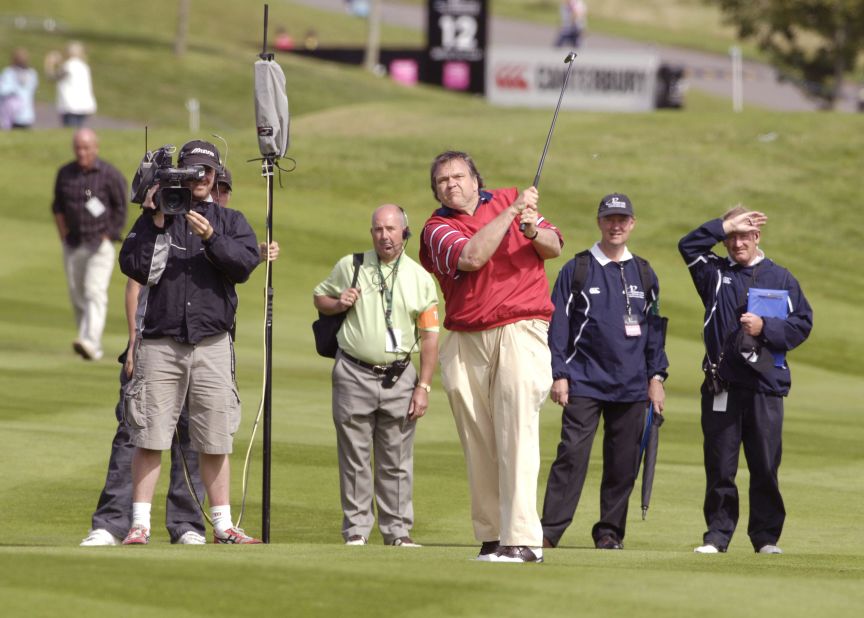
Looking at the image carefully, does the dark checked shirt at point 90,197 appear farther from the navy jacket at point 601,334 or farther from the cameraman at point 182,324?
the cameraman at point 182,324

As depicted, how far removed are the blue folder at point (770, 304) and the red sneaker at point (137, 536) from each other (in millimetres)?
4045

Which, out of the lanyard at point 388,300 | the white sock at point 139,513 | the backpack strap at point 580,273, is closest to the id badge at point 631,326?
the backpack strap at point 580,273

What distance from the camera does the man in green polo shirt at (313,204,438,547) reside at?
427 inches

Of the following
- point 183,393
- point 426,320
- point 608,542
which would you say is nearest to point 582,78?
point 426,320

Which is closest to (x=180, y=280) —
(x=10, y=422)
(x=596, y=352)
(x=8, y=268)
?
(x=596, y=352)

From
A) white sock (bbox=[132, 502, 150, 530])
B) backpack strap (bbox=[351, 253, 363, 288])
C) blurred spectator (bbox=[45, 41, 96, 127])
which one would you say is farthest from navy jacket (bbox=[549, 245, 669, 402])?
blurred spectator (bbox=[45, 41, 96, 127])

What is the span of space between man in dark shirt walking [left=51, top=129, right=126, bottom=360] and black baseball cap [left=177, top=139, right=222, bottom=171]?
7.61m

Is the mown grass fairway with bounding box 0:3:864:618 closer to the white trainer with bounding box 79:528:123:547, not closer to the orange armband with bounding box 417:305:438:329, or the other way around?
the white trainer with bounding box 79:528:123:547

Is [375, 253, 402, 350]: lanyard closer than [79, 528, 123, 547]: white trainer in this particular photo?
No

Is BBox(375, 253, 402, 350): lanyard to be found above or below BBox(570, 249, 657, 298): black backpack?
below

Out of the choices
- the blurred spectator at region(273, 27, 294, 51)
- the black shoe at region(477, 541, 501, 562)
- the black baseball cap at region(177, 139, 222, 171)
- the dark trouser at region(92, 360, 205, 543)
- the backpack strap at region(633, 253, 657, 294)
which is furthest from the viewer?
the blurred spectator at region(273, 27, 294, 51)

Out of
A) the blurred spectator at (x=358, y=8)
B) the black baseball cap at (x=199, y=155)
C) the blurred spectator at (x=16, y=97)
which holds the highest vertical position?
the blurred spectator at (x=358, y=8)

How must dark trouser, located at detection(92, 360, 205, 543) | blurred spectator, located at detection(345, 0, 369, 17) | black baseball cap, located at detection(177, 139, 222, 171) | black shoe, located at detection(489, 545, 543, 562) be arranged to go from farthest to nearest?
blurred spectator, located at detection(345, 0, 369, 17)
dark trouser, located at detection(92, 360, 205, 543)
black baseball cap, located at detection(177, 139, 222, 171)
black shoe, located at detection(489, 545, 543, 562)

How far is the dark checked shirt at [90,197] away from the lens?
17641 millimetres
